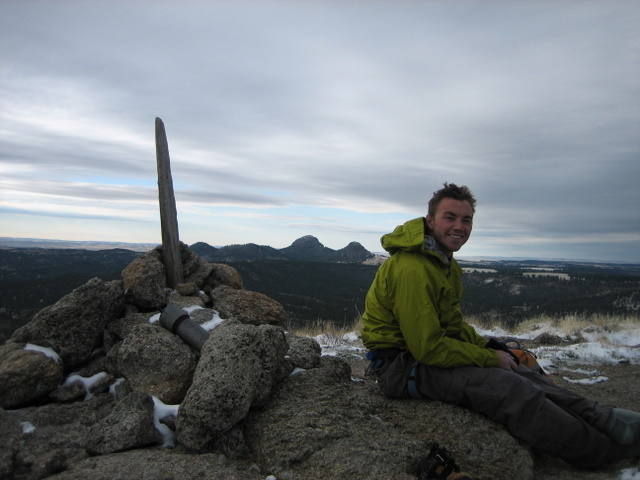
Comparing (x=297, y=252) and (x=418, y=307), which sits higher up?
(x=418, y=307)

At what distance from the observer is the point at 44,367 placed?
4941mm

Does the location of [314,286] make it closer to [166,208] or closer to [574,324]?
[574,324]

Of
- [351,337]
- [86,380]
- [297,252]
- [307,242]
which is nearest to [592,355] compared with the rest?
[351,337]

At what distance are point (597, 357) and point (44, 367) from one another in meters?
10.5

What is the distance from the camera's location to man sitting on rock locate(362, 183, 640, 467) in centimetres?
369

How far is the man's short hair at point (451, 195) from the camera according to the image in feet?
14.2

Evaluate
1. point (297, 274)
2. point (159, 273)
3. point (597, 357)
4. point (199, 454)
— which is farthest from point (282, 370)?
point (297, 274)

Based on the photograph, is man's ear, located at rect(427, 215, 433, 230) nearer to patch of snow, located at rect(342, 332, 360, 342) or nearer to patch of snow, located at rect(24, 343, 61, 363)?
patch of snow, located at rect(24, 343, 61, 363)

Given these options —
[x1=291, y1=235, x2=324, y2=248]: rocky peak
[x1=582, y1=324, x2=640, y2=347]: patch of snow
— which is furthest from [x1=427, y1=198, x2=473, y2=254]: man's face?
[x1=291, y1=235, x2=324, y2=248]: rocky peak

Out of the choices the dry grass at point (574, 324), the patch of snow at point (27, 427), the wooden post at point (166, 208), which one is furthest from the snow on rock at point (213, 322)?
the dry grass at point (574, 324)

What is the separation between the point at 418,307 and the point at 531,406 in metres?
1.35

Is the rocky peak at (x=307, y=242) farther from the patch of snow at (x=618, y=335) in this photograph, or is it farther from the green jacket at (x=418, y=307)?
the green jacket at (x=418, y=307)

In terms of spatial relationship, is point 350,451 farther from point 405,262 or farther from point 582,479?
point 582,479

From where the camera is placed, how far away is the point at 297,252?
141250 millimetres
